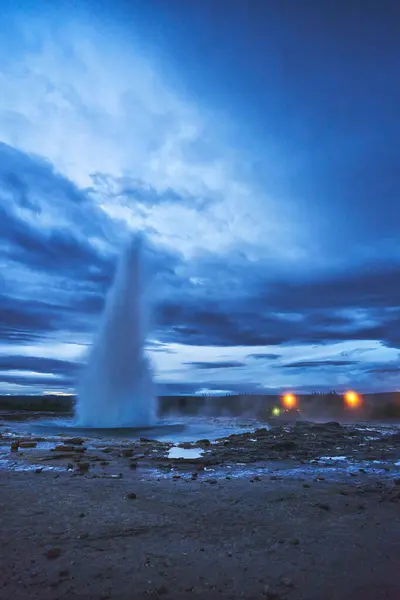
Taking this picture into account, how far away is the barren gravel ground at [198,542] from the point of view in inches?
251

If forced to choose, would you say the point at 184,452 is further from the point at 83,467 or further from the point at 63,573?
the point at 63,573

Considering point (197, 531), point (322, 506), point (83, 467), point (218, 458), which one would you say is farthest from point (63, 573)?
point (218, 458)

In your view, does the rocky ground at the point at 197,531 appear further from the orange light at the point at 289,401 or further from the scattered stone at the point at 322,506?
the orange light at the point at 289,401

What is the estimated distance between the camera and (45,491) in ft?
40.1

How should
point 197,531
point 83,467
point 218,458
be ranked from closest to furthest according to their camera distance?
point 197,531 → point 83,467 → point 218,458

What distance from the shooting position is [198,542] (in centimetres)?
835

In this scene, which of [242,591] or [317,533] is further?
[317,533]

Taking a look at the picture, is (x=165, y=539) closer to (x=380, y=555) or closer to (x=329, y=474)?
(x=380, y=555)

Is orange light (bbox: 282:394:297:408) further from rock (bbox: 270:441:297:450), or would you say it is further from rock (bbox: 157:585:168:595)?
rock (bbox: 157:585:168:595)

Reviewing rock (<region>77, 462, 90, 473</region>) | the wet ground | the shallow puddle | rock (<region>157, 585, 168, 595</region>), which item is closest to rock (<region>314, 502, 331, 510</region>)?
the wet ground

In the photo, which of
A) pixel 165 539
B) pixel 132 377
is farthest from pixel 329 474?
pixel 132 377

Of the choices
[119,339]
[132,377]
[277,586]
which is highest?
[119,339]

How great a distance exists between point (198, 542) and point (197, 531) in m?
0.71

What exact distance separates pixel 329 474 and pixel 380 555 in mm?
8968
